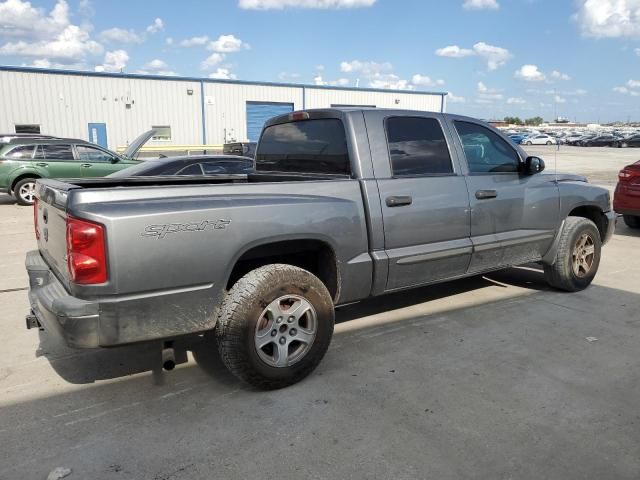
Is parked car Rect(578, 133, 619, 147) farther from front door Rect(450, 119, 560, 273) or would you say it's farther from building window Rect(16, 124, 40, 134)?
front door Rect(450, 119, 560, 273)

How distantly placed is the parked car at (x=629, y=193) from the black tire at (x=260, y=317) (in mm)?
7330

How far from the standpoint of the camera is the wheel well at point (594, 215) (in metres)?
5.80

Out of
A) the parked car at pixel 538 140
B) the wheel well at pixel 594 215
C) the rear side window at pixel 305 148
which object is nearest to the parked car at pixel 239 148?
the rear side window at pixel 305 148

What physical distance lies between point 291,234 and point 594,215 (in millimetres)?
4151

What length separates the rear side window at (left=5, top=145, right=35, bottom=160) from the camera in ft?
41.8

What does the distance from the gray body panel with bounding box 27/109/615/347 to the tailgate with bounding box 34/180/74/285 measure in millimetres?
13

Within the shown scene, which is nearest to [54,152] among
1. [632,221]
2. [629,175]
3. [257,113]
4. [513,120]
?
[629,175]

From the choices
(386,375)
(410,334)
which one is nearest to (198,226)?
(386,375)

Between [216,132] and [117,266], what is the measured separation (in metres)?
26.5

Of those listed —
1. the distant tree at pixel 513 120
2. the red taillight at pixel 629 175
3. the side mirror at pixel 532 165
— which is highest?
the distant tree at pixel 513 120

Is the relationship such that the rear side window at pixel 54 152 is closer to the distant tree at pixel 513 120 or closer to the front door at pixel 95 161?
the front door at pixel 95 161

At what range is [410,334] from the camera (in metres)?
4.46

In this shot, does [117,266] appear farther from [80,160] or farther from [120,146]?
[120,146]

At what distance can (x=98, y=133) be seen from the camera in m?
24.8
